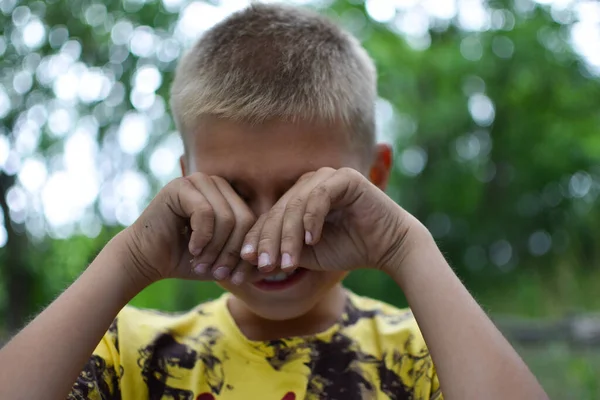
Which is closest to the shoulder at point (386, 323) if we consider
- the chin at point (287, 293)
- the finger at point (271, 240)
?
the chin at point (287, 293)

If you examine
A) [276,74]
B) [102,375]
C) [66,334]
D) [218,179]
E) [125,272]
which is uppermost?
[276,74]

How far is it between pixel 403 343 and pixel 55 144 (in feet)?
9.13

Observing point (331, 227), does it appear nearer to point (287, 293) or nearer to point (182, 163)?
point (287, 293)

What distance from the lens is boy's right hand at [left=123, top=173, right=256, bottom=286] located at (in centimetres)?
125

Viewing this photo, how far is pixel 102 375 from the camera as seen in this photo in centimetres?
142

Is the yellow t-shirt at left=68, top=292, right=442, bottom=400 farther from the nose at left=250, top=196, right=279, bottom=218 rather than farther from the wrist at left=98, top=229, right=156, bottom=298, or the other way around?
the nose at left=250, top=196, right=279, bottom=218

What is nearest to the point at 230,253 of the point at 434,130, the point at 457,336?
the point at 457,336

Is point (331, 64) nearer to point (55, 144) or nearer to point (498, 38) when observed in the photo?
point (55, 144)

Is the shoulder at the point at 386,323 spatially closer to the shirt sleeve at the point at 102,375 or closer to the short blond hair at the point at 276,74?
the short blond hair at the point at 276,74

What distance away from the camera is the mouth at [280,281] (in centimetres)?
144

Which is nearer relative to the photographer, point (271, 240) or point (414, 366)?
point (271, 240)

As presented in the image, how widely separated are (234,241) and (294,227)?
13 cm

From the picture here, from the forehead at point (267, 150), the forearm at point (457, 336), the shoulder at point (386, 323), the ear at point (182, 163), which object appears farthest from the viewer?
the ear at point (182, 163)

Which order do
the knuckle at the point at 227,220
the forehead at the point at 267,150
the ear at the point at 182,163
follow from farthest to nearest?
the ear at the point at 182,163
the forehead at the point at 267,150
the knuckle at the point at 227,220
